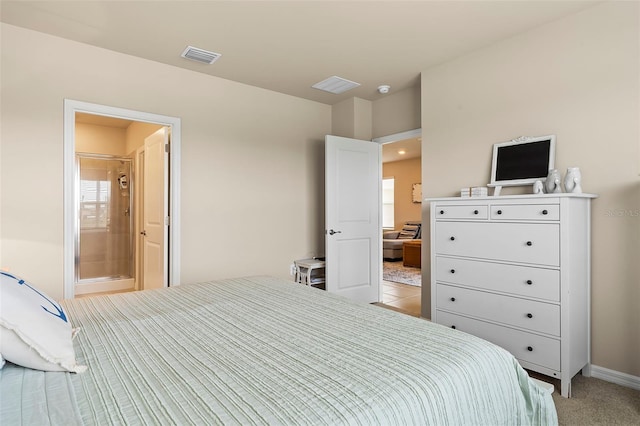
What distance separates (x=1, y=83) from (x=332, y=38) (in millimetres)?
2637

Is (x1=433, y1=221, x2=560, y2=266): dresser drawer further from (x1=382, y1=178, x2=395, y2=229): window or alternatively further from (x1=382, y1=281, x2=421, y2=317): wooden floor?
(x1=382, y1=178, x2=395, y2=229): window

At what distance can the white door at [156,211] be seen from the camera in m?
3.56

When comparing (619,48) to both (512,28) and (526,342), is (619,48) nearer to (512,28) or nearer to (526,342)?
(512,28)

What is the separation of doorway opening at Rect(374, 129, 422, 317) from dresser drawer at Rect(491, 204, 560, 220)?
1.87 metres

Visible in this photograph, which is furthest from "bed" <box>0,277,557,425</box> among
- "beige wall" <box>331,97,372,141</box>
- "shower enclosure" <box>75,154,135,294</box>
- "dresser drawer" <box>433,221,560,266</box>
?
"shower enclosure" <box>75,154,135,294</box>

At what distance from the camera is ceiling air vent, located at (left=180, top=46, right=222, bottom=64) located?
3115mm

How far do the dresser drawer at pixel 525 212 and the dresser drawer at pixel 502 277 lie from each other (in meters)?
0.34

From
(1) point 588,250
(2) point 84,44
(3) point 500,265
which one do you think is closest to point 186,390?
(3) point 500,265

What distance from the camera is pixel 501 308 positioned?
2.46m

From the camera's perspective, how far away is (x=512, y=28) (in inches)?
108

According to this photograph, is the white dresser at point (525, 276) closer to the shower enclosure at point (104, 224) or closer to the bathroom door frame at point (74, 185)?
the bathroom door frame at point (74, 185)

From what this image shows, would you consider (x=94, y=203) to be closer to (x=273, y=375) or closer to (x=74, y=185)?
(x=74, y=185)

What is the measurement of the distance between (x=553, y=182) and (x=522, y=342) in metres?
1.15

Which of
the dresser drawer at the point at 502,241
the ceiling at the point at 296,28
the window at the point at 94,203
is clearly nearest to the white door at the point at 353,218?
the ceiling at the point at 296,28
